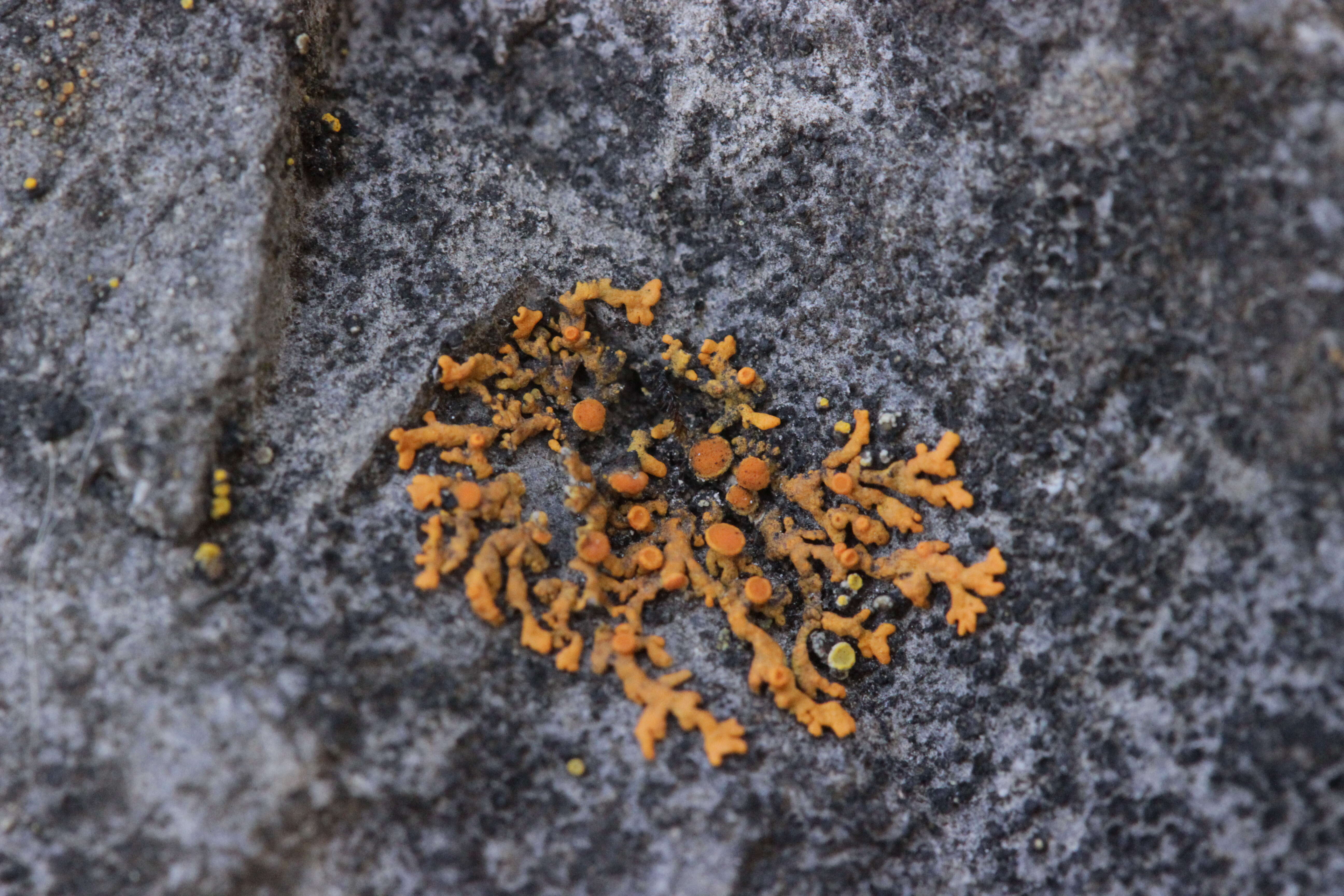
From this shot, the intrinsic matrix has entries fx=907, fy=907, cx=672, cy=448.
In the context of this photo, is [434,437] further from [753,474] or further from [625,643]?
[753,474]

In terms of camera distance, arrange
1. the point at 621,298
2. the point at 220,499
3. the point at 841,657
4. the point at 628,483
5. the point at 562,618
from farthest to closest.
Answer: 1. the point at 621,298
2. the point at 628,483
3. the point at 841,657
4. the point at 562,618
5. the point at 220,499

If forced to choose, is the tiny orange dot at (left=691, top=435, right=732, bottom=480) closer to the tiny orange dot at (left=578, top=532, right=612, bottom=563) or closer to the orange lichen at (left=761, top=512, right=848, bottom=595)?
the orange lichen at (left=761, top=512, right=848, bottom=595)

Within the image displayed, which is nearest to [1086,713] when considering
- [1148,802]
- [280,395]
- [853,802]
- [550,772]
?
[1148,802]

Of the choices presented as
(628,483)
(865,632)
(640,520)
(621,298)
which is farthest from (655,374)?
(865,632)

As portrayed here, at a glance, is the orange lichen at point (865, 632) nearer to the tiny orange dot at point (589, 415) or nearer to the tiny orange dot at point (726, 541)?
the tiny orange dot at point (726, 541)

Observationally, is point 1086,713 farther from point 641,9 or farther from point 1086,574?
point 641,9

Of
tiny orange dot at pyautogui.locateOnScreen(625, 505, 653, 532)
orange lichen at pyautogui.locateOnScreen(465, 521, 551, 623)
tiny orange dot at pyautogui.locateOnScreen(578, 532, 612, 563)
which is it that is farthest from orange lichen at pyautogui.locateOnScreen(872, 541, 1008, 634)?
orange lichen at pyautogui.locateOnScreen(465, 521, 551, 623)
